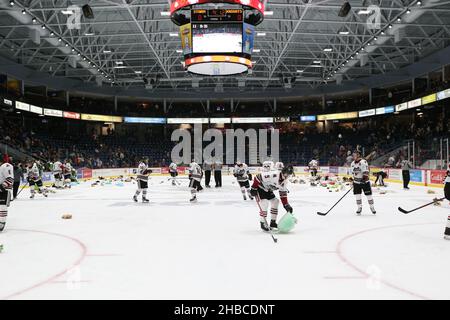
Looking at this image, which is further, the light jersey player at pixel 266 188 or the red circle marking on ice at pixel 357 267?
the light jersey player at pixel 266 188

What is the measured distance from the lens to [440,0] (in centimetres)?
1681

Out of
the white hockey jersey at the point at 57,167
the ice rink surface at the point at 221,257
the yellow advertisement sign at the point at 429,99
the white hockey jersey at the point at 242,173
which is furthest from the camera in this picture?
the yellow advertisement sign at the point at 429,99

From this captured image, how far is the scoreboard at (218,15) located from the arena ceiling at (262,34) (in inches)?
121

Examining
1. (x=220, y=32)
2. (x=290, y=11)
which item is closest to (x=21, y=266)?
(x=220, y=32)

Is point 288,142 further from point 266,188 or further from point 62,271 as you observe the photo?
point 62,271

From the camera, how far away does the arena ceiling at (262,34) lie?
57.9 ft

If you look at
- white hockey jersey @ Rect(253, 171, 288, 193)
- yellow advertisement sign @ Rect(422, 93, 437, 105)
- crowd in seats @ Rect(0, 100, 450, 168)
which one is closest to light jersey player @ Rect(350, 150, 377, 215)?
white hockey jersey @ Rect(253, 171, 288, 193)

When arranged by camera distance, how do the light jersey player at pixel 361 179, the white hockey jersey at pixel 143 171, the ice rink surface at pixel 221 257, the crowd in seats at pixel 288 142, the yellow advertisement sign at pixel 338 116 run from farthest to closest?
the yellow advertisement sign at pixel 338 116
the crowd in seats at pixel 288 142
the white hockey jersey at pixel 143 171
the light jersey player at pixel 361 179
the ice rink surface at pixel 221 257

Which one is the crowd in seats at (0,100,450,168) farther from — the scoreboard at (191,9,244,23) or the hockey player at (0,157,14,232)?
the hockey player at (0,157,14,232)

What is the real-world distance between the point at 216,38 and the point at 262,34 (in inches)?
290

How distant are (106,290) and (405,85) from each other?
35.5m

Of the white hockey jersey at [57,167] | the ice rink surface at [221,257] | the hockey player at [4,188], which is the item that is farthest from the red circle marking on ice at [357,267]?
the white hockey jersey at [57,167]

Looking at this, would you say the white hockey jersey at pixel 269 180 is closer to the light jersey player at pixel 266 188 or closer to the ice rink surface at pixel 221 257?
the light jersey player at pixel 266 188
